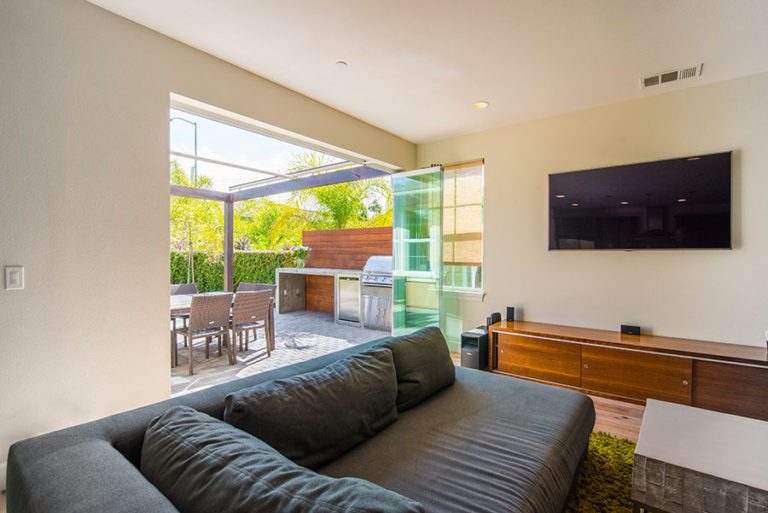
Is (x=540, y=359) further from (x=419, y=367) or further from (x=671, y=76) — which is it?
(x=671, y=76)

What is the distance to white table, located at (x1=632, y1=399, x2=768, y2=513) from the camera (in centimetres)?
135

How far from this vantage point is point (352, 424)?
148 cm

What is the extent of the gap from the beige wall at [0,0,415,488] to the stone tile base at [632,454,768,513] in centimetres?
268

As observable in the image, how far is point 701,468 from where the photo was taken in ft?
4.69

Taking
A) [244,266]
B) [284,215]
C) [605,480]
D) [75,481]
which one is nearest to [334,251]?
[284,215]

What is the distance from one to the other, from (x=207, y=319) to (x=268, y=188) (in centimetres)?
285

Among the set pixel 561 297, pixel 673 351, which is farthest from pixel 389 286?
pixel 673 351

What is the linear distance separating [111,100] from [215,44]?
773 millimetres

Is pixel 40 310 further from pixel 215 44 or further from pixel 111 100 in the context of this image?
pixel 215 44

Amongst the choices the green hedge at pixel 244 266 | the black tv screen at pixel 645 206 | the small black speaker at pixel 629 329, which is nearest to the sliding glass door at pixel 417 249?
the black tv screen at pixel 645 206

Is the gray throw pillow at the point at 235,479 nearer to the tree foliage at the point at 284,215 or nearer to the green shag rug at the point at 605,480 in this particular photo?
the green shag rug at the point at 605,480

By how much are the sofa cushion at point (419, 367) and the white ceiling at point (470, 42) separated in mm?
1941

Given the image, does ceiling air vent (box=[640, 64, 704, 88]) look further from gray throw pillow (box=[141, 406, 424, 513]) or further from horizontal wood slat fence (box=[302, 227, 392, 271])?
horizontal wood slat fence (box=[302, 227, 392, 271])

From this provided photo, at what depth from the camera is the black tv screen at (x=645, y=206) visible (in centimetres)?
300
